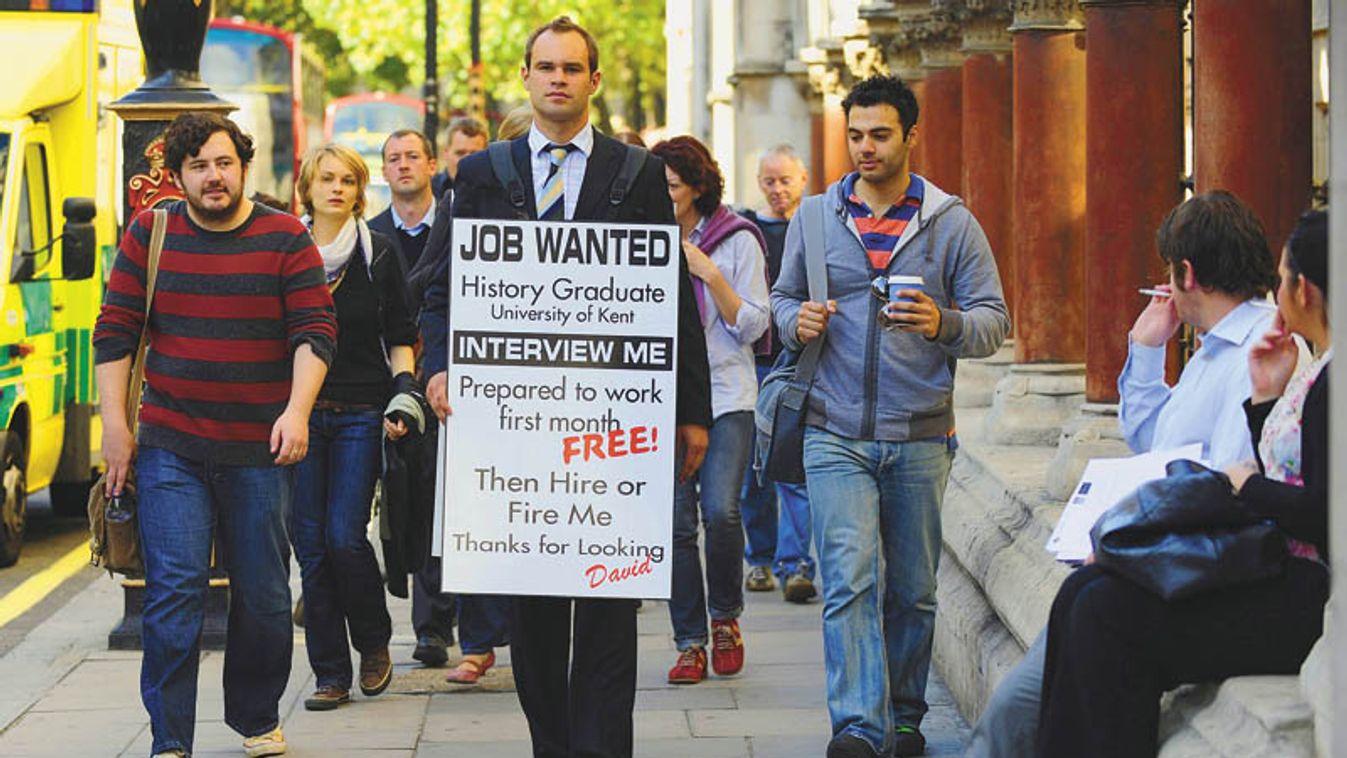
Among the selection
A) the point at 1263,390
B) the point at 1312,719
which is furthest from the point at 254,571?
the point at 1312,719

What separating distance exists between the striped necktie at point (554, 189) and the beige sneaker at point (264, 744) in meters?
2.01

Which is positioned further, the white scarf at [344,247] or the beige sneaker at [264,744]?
the white scarf at [344,247]

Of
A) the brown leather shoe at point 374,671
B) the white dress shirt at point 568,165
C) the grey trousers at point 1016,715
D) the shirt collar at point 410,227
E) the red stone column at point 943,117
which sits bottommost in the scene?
the brown leather shoe at point 374,671

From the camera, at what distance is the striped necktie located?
6.99 metres

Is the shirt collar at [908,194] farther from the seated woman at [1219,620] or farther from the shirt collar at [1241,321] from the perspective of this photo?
the seated woman at [1219,620]

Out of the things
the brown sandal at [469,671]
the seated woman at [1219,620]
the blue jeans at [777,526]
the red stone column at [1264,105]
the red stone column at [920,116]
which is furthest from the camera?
the red stone column at [920,116]

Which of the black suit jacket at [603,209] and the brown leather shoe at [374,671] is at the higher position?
the black suit jacket at [603,209]

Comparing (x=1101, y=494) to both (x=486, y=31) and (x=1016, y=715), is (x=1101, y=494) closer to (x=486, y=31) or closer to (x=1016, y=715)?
(x=1016, y=715)

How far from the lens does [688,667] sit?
31.4 feet

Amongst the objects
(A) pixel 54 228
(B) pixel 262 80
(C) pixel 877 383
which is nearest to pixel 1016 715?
(C) pixel 877 383

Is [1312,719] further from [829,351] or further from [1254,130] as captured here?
[1254,130]

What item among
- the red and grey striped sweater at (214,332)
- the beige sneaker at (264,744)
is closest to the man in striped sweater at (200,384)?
the red and grey striped sweater at (214,332)

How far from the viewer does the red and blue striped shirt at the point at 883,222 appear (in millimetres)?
7844

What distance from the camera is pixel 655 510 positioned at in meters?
7.04
